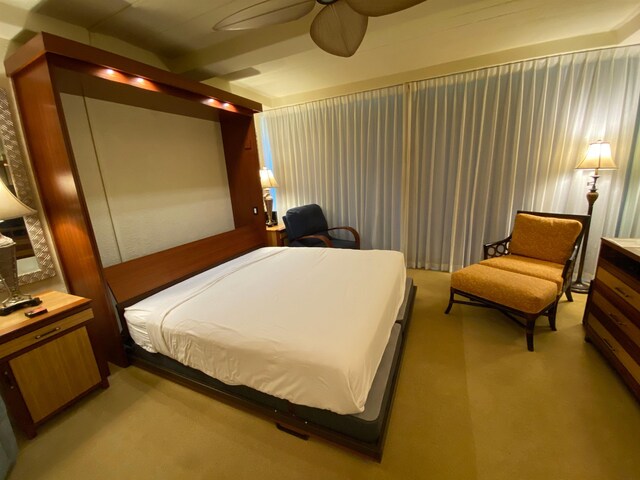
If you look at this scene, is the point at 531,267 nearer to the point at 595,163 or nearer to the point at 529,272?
the point at 529,272

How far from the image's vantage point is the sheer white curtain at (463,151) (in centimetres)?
273

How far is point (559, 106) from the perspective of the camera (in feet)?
9.30

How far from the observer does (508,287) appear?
2180 mm

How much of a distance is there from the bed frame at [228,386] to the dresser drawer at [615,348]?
53.0 inches

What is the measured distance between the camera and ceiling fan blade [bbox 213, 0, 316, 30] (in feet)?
4.44

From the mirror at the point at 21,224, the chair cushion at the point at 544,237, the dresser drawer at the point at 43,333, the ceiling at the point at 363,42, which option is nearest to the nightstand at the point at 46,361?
the dresser drawer at the point at 43,333

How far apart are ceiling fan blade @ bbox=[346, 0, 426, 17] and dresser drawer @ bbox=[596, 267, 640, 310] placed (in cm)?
215

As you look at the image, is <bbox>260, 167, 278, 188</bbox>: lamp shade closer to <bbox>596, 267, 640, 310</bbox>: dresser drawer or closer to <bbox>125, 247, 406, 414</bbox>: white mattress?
<bbox>125, 247, 406, 414</bbox>: white mattress

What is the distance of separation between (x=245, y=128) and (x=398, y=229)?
2.43 metres

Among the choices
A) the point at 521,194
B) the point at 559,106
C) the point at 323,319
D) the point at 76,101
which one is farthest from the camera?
the point at 521,194

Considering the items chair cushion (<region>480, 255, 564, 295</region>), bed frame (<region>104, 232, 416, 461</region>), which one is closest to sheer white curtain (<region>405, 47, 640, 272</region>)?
chair cushion (<region>480, 255, 564, 295</region>)

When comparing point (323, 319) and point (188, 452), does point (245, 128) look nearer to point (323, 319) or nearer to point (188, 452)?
point (323, 319)

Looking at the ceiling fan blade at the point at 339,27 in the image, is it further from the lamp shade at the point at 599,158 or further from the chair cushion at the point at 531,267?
the lamp shade at the point at 599,158

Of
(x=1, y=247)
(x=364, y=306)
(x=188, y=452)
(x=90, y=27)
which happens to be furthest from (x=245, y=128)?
(x=188, y=452)
